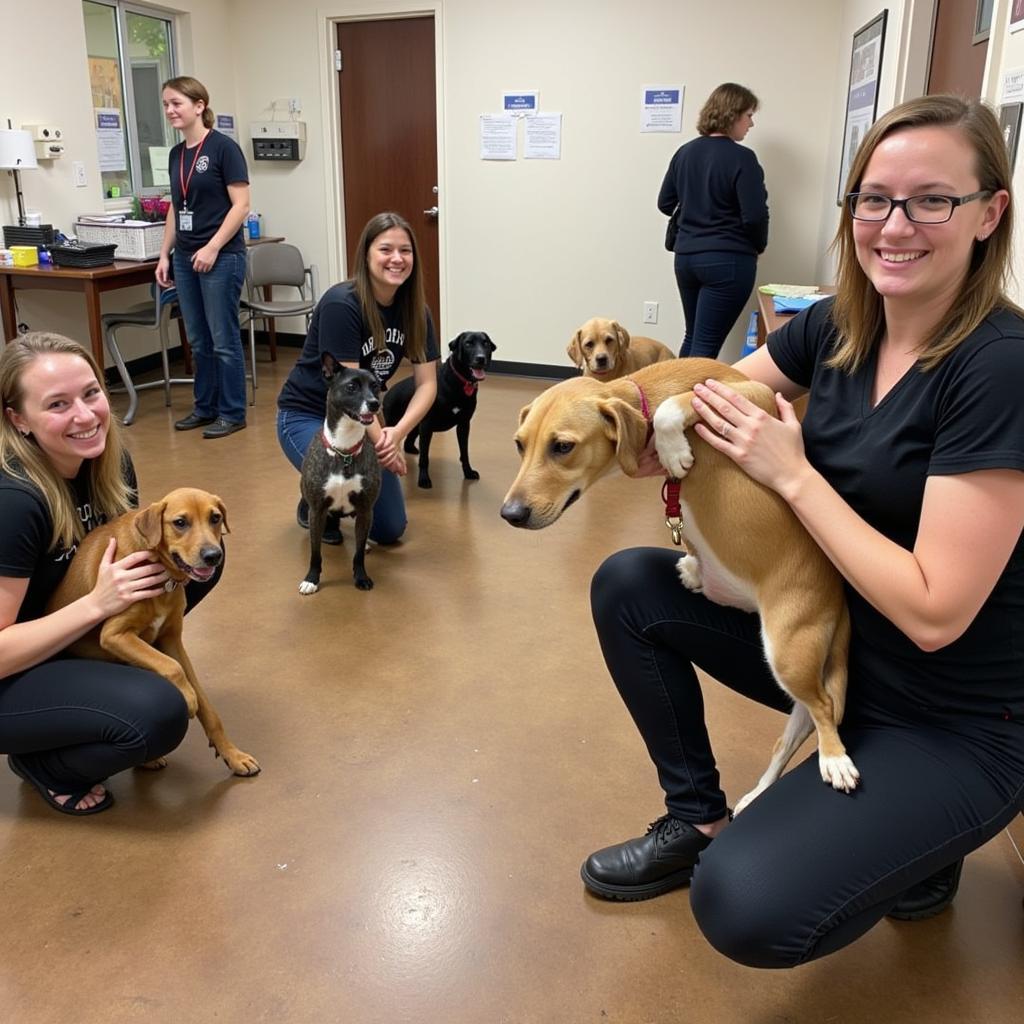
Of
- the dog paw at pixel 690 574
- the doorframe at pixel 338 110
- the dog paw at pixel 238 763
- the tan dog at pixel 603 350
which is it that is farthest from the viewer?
the doorframe at pixel 338 110

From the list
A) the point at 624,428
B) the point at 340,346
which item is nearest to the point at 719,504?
the point at 624,428

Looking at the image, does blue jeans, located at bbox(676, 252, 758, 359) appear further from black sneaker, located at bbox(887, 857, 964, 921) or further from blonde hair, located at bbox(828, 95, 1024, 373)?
blonde hair, located at bbox(828, 95, 1024, 373)

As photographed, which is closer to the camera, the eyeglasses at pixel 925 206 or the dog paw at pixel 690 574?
the eyeglasses at pixel 925 206

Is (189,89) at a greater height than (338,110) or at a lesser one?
lesser

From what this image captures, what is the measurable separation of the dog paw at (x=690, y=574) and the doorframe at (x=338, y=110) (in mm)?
5031

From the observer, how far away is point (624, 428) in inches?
56.1

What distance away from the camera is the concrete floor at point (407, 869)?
1519mm

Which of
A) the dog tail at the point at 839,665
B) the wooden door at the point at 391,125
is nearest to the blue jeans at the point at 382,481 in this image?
the dog tail at the point at 839,665

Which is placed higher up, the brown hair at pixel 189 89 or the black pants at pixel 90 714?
the brown hair at pixel 189 89

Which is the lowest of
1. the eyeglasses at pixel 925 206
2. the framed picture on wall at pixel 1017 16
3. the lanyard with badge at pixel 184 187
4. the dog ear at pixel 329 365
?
the dog ear at pixel 329 365

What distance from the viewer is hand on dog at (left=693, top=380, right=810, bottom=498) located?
1.35 metres

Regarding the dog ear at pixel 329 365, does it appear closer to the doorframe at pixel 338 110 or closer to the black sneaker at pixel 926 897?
the black sneaker at pixel 926 897

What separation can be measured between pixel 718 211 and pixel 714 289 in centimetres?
40

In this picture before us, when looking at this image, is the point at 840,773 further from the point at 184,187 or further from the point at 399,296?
the point at 184,187
